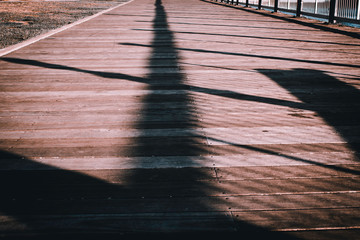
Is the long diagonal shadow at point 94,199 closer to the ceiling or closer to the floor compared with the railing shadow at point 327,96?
closer to the floor

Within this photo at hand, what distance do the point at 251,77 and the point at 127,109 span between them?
1.31 metres

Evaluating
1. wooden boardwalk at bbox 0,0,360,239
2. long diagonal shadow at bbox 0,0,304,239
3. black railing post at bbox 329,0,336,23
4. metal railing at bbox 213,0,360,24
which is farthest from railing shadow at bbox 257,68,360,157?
black railing post at bbox 329,0,336,23

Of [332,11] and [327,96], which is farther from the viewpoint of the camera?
[332,11]

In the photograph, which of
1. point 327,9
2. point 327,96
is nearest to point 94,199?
point 327,96

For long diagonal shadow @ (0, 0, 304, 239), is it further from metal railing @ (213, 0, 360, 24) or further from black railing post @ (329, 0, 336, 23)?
black railing post @ (329, 0, 336, 23)

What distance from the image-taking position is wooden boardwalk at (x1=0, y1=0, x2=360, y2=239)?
119cm

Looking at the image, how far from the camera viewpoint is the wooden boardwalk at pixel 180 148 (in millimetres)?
1188

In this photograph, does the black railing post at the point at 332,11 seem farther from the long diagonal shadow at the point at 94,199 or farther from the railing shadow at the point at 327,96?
the long diagonal shadow at the point at 94,199

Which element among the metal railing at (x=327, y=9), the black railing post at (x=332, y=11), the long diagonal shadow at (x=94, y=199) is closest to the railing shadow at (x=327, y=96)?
the long diagonal shadow at (x=94, y=199)

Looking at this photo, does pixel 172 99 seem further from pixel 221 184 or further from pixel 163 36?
pixel 163 36

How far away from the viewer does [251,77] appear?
3.02 meters

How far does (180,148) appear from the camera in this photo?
1712 mm

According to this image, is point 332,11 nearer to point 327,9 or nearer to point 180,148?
point 327,9

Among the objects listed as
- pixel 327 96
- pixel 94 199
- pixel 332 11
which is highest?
pixel 332 11
